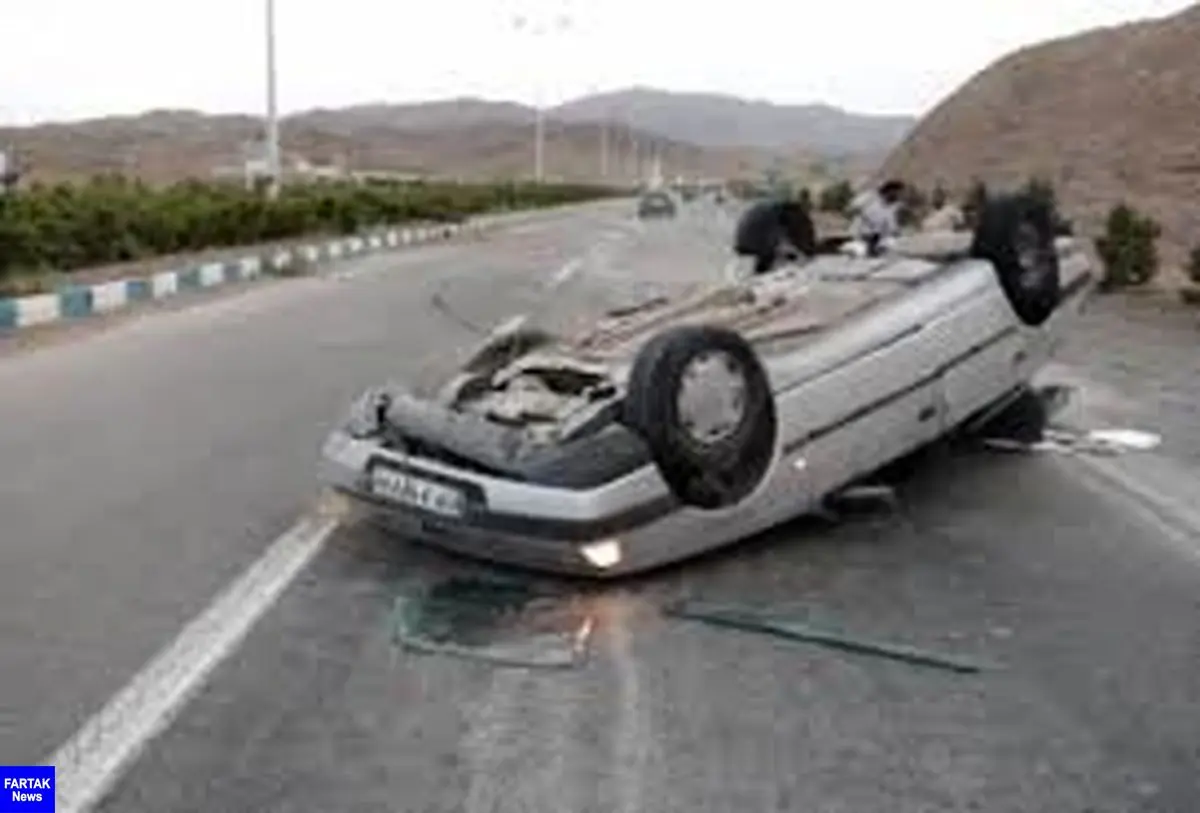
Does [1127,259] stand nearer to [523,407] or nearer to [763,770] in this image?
[523,407]

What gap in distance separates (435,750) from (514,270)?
31.0 metres

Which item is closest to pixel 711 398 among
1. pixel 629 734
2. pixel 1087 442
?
pixel 629 734

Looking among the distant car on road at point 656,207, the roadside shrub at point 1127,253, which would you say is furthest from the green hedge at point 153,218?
the distant car on road at point 656,207

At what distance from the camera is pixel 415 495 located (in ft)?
25.0

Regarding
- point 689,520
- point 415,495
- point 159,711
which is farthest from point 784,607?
point 159,711

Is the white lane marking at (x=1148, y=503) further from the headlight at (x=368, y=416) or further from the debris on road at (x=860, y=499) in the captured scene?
the headlight at (x=368, y=416)

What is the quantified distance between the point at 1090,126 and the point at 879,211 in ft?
218

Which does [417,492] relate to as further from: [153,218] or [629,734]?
[153,218]

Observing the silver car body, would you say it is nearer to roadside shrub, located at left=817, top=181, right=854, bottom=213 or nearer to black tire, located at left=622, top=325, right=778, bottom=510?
black tire, located at left=622, top=325, right=778, bottom=510

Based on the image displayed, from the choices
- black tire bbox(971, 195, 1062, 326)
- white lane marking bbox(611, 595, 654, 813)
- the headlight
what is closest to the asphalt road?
white lane marking bbox(611, 595, 654, 813)

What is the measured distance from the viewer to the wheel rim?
25.0ft

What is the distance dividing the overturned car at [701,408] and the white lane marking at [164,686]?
0.57 meters

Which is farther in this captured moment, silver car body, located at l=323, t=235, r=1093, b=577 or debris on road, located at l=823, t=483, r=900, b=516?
debris on road, located at l=823, t=483, r=900, b=516

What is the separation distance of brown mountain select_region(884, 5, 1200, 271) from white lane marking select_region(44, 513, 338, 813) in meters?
41.5
